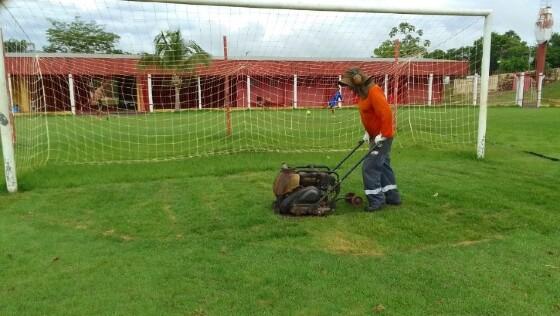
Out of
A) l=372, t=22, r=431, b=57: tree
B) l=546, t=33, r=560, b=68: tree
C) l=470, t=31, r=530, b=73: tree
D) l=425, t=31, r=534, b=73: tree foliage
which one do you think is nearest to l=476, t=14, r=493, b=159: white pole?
l=372, t=22, r=431, b=57: tree

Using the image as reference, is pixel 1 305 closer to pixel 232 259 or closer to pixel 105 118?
pixel 232 259

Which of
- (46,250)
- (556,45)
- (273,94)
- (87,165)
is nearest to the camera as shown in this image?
(46,250)

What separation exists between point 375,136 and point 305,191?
1.18 m

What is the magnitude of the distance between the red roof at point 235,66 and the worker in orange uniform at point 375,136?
21.2 ft

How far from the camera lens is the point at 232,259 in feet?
14.1

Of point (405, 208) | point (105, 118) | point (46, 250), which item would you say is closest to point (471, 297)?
point (405, 208)

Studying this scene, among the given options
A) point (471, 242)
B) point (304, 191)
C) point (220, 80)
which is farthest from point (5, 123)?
point (220, 80)

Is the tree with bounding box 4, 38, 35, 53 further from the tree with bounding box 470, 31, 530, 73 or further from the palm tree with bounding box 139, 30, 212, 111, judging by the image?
the tree with bounding box 470, 31, 530, 73

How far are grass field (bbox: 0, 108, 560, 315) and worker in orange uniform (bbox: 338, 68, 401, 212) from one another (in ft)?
0.79

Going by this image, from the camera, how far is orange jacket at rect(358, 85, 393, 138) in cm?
548

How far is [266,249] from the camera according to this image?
4.55m

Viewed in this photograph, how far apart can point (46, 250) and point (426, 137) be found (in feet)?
33.9

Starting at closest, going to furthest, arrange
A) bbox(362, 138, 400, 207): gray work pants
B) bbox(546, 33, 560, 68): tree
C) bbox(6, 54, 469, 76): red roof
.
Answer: bbox(362, 138, 400, 207): gray work pants < bbox(6, 54, 469, 76): red roof < bbox(546, 33, 560, 68): tree

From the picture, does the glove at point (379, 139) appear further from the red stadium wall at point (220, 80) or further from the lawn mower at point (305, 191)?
the red stadium wall at point (220, 80)
